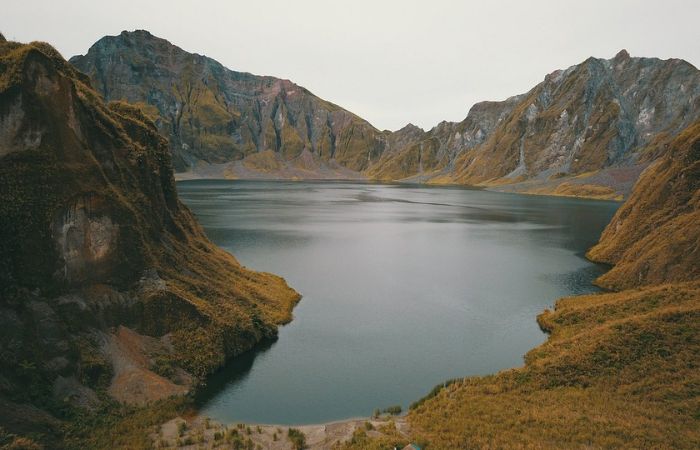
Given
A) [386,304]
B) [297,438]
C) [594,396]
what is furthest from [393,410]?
[386,304]

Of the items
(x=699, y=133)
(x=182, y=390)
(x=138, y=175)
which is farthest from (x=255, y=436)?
(x=699, y=133)

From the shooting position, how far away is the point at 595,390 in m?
35.9

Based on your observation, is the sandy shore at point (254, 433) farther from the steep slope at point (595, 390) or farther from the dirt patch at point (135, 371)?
the dirt patch at point (135, 371)

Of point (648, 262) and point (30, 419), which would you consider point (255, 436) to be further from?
point (648, 262)

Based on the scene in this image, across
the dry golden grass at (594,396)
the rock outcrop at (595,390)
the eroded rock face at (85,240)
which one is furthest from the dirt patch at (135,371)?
the dry golden grass at (594,396)

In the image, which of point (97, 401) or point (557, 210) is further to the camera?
point (557, 210)

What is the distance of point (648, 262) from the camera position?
66125mm

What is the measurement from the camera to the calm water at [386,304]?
133 feet

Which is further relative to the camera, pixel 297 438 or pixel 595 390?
pixel 595 390

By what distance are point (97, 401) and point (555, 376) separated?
3689 cm

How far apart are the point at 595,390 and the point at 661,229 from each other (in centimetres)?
4894

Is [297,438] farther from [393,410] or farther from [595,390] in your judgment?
[595,390]

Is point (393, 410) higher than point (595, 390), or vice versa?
point (595, 390)

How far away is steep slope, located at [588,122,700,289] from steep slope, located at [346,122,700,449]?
3.94 metres
